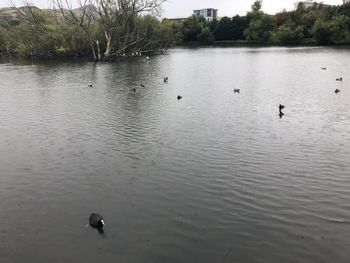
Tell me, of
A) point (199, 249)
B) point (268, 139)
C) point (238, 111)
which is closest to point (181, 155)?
point (268, 139)

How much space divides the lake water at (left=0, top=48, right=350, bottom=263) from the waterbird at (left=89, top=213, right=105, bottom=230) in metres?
0.19

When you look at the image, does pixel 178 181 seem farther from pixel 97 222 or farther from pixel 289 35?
pixel 289 35

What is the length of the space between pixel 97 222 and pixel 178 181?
407cm

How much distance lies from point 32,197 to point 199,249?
622 cm

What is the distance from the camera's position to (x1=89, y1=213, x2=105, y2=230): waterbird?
407 inches

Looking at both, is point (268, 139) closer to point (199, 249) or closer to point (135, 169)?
point (135, 169)

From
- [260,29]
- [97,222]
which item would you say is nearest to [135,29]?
[260,29]

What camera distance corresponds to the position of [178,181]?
1373cm

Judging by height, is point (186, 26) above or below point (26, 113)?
above

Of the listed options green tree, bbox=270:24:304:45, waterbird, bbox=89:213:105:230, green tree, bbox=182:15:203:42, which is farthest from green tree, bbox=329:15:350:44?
waterbird, bbox=89:213:105:230

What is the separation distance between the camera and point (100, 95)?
3309 cm

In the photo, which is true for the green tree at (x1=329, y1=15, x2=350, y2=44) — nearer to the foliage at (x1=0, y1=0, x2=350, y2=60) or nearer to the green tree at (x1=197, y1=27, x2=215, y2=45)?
the foliage at (x1=0, y1=0, x2=350, y2=60)

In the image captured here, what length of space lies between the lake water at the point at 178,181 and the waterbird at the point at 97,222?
7.7 inches

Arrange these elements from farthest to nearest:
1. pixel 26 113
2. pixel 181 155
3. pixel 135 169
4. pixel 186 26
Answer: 1. pixel 186 26
2. pixel 26 113
3. pixel 181 155
4. pixel 135 169
